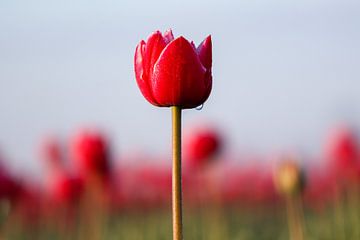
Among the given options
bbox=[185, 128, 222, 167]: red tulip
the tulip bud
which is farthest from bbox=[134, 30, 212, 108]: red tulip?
bbox=[185, 128, 222, 167]: red tulip

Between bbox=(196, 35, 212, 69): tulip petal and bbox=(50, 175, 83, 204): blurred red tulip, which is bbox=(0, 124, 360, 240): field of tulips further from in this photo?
bbox=(196, 35, 212, 69): tulip petal

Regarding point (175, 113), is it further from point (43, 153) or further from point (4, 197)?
point (43, 153)

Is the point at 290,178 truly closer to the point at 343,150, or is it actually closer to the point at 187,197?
the point at 343,150

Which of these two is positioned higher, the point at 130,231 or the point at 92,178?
the point at 92,178

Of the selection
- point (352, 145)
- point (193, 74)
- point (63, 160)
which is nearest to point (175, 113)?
point (193, 74)

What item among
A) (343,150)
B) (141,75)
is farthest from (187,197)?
(141,75)

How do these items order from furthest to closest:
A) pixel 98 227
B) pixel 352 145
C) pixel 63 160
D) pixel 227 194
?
pixel 227 194 → pixel 63 160 → pixel 352 145 → pixel 98 227
